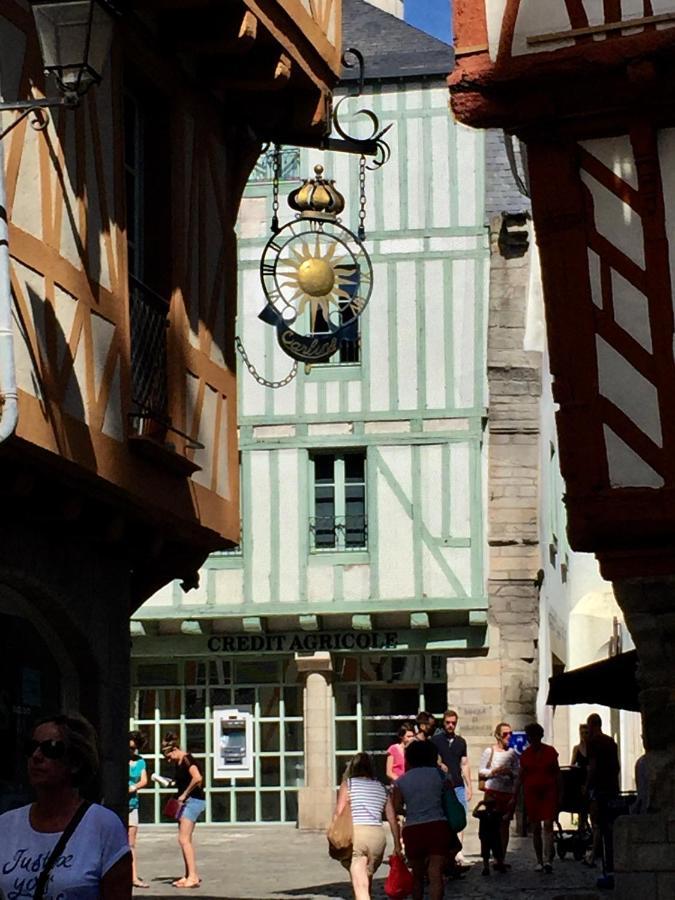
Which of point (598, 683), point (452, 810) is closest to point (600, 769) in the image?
point (598, 683)

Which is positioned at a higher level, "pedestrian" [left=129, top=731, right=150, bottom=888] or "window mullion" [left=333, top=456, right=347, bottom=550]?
"window mullion" [left=333, top=456, right=347, bottom=550]

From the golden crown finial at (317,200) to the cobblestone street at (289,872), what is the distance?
15.6 feet

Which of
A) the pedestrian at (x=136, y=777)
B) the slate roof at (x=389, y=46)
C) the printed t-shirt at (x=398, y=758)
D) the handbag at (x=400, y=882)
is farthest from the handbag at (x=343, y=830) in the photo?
the slate roof at (x=389, y=46)

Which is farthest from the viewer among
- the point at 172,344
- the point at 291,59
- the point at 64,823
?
the point at 291,59

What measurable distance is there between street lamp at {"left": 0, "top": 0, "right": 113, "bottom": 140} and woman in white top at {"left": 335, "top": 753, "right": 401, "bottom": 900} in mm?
4879

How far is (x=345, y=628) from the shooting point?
25531mm

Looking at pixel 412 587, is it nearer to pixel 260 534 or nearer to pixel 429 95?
pixel 260 534

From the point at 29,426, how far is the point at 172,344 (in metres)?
2.52

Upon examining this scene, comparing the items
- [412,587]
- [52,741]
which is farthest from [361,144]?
[412,587]

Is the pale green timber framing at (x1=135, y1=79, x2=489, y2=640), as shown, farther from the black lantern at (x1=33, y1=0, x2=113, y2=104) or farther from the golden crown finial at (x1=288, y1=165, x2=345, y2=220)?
the black lantern at (x1=33, y1=0, x2=113, y2=104)

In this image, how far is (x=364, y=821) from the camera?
41.4ft

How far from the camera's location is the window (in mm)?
25578

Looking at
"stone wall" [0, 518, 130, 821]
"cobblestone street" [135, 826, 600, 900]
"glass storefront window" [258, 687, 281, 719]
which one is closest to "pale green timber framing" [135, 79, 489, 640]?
"glass storefront window" [258, 687, 281, 719]

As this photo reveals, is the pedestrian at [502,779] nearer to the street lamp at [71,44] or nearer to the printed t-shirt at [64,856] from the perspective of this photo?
the street lamp at [71,44]
